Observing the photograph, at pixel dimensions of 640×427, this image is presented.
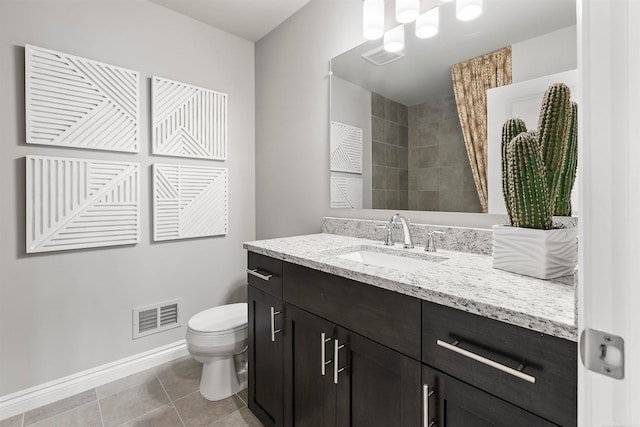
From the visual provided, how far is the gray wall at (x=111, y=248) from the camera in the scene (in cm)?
175

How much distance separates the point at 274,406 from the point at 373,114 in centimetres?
160

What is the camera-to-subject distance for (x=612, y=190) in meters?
0.40

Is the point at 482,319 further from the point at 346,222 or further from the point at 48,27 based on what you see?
the point at 48,27

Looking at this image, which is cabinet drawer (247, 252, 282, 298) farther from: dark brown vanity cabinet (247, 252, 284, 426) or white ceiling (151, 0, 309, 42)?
white ceiling (151, 0, 309, 42)

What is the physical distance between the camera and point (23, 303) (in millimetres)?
1791

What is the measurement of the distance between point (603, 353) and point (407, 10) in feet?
5.27

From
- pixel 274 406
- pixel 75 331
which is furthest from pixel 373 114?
pixel 75 331

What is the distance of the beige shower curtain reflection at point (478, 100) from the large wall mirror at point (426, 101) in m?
0.03

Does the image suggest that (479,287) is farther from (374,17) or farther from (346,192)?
(374,17)

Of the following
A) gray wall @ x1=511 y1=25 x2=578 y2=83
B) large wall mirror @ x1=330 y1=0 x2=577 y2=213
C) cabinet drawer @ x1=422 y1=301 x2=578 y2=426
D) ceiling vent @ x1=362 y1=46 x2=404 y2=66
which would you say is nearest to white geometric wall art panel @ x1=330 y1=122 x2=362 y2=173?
large wall mirror @ x1=330 y1=0 x2=577 y2=213

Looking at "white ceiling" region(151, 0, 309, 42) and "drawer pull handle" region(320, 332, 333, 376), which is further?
"white ceiling" region(151, 0, 309, 42)

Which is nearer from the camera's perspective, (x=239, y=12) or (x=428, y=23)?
(x=428, y=23)

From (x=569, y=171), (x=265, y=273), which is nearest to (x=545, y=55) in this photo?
(x=569, y=171)

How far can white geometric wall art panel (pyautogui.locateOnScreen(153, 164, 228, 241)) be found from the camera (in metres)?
2.23
